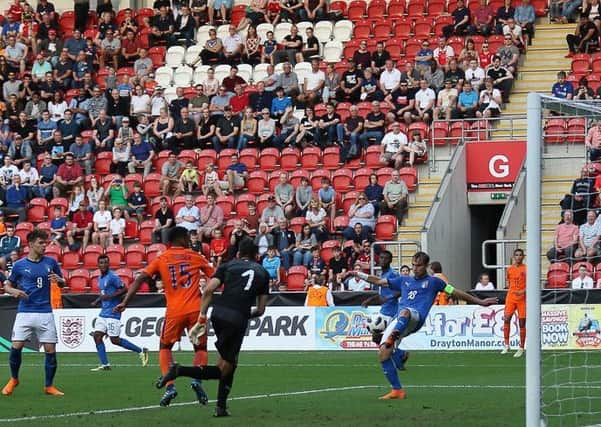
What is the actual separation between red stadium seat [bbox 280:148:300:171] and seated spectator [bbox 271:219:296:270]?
2.78 meters

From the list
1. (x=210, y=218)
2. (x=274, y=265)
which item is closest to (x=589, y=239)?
(x=274, y=265)

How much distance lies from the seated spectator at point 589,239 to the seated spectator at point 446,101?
31.1ft

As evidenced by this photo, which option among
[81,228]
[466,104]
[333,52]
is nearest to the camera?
[466,104]

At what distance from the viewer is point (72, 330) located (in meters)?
30.2

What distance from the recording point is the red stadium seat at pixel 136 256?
32.2 meters

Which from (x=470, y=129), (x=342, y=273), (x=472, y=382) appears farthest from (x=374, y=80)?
(x=472, y=382)

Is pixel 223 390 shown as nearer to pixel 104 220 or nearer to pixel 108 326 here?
pixel 108 326

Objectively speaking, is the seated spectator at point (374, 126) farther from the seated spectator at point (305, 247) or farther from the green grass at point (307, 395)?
the green grass at point (307, 395)

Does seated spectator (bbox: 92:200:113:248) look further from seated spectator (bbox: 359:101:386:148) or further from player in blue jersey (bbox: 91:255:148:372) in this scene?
player in blue jersey (bbox: 91:255:148:372)

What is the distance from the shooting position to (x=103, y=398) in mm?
16344

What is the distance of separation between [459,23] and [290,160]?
19.4 feet

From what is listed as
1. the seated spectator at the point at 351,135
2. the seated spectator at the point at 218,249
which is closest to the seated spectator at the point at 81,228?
the seated spectator at the point at 218,249

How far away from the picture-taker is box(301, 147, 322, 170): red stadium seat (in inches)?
1303

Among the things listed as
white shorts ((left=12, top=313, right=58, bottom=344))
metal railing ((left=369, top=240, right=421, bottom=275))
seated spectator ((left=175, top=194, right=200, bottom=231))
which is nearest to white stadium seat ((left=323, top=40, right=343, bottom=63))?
seated spectator ((left=175, top=194, right=200, bottom=231))
